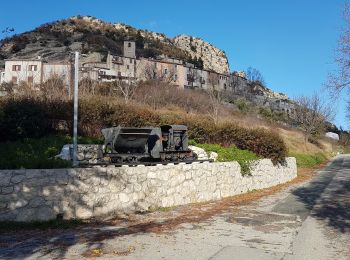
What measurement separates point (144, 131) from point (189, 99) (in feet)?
129

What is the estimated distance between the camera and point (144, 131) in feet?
54.6

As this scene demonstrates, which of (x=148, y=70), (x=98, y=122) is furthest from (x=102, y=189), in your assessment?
(x=148, y=70)

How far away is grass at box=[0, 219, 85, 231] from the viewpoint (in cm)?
933

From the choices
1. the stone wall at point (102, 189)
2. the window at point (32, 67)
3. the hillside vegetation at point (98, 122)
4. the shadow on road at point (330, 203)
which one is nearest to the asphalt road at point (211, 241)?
the shadow on road at point (330, 203)

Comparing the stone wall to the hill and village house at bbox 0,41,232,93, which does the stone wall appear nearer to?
village house at bbox 0,41,232,93

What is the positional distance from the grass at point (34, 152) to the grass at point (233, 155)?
18.0 ft

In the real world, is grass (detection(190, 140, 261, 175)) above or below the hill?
below

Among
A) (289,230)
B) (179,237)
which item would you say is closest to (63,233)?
(179,237)

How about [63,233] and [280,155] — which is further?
[280,155]

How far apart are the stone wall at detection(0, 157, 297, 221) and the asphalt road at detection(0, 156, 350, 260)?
922 millimetres

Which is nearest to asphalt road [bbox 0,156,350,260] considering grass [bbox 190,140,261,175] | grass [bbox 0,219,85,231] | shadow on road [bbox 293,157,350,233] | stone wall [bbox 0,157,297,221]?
shadow on road [bbox 293,157,350,233]

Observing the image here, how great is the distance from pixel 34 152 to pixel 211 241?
7857 mm

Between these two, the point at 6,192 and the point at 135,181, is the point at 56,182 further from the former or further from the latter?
the point at 135,181

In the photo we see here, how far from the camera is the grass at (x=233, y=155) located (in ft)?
61.6
